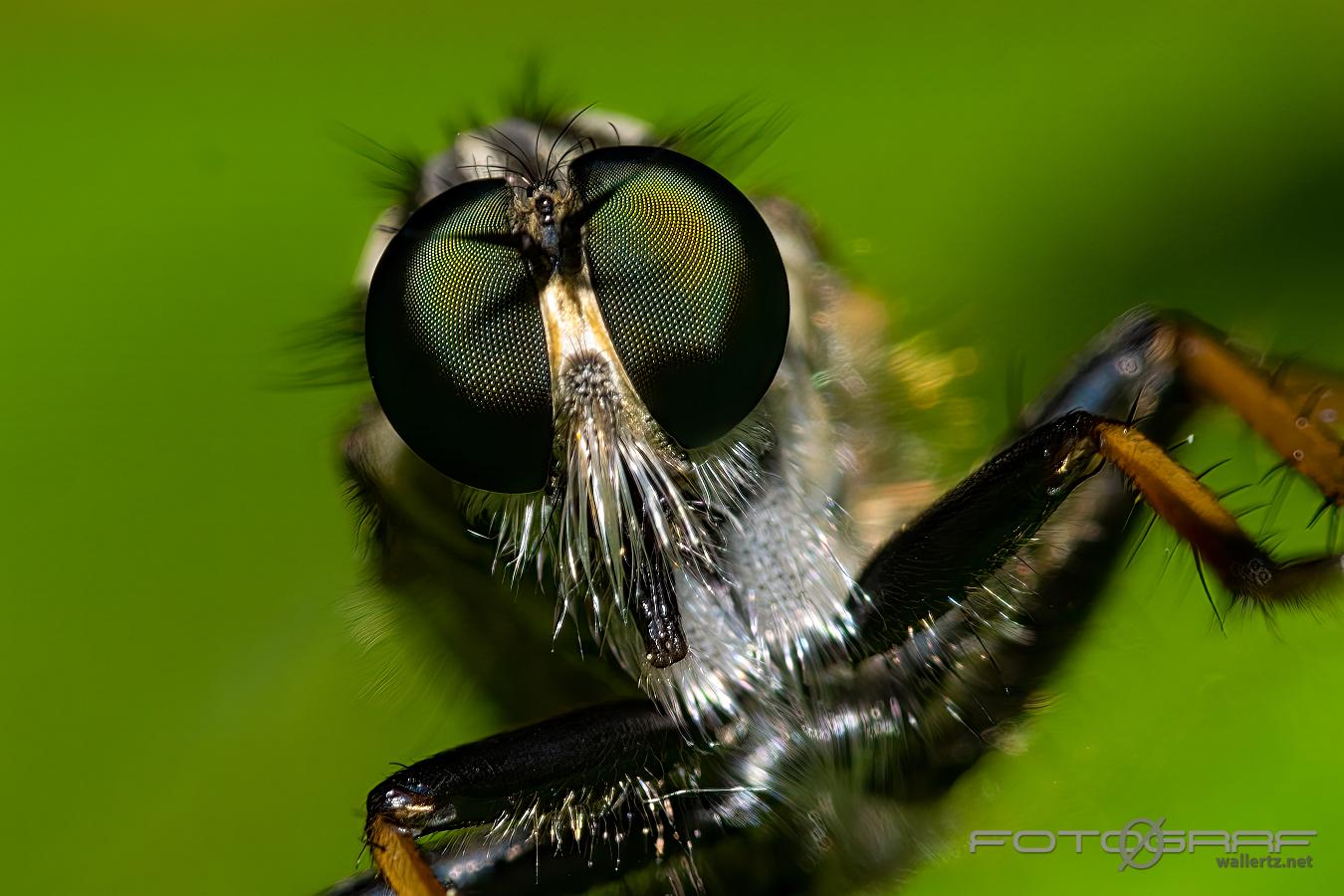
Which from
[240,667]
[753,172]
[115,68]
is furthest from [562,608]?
[115,68]

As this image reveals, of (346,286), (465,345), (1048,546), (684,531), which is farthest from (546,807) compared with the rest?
(346,286)

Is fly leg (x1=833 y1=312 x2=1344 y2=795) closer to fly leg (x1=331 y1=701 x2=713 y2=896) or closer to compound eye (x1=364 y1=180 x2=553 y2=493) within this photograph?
fly leg (x1=331 y1=701 x2=713 y2=896)

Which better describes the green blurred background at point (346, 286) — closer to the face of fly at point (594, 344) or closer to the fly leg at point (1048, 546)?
the fly leg at point (1048, 546)

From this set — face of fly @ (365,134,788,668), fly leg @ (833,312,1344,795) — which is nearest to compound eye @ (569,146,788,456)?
face of fly @ (365,134,788,668)

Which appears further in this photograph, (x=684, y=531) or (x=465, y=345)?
(x=684, y=531)

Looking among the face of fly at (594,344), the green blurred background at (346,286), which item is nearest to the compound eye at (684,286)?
the face of fly at (594,344)

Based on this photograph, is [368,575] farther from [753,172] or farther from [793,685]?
[753,172]

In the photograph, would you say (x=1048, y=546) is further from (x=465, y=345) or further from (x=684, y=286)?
(x=465, y=345)
